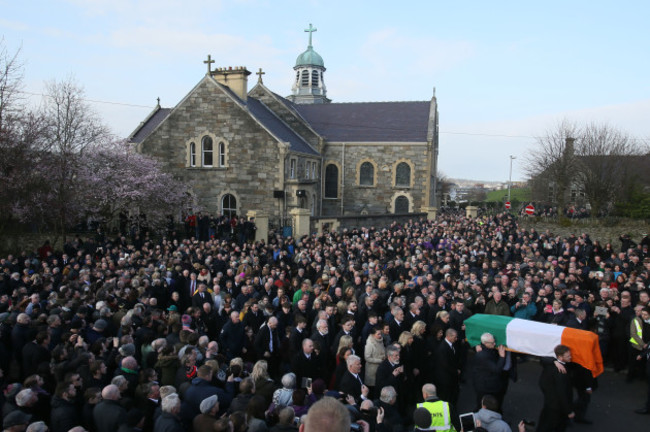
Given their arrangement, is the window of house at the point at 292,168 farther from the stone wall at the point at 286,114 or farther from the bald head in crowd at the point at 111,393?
the bald head in crowd at the point at 111,393

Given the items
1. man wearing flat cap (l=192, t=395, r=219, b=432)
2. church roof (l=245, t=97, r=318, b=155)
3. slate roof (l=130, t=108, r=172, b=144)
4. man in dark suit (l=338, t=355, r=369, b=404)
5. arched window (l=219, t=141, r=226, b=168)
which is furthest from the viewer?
slate roof (l=130, t=108, r=172, b=144)

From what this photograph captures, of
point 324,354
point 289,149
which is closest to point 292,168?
point 289,149

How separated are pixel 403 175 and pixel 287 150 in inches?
430

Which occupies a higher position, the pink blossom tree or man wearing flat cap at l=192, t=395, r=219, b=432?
the pink blossom tree

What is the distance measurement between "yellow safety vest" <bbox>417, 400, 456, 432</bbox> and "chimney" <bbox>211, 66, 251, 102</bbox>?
30.0 m

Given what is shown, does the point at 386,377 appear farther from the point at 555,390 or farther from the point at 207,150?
the point at 207,150

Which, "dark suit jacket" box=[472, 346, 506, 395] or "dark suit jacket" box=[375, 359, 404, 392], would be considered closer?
"dark suit jacket" box=[375, 359, 404, 392]

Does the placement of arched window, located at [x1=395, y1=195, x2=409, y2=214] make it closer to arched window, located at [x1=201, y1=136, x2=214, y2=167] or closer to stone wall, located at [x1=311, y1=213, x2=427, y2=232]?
stone wall, located at [x1=311, y1=213, x2=427, y2=232]

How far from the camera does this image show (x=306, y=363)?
26.3 feet

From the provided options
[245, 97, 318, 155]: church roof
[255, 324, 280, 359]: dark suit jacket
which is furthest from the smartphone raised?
[245, 97, 318, 155]: church roof

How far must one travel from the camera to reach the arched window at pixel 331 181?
38031mm

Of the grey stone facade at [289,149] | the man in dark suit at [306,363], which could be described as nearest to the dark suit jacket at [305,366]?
the man in dark suit at [306,363]

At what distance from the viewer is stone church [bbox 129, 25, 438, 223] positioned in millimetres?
30219

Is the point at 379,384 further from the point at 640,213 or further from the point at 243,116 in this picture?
the point at 640,213
